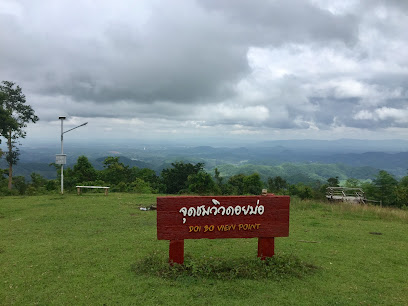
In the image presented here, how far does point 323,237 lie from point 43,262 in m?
7.26

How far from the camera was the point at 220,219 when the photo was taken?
539 cm

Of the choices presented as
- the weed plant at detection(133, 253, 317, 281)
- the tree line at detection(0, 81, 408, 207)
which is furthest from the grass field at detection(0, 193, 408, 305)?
the tree line at detection(0, 81, 408, 207)

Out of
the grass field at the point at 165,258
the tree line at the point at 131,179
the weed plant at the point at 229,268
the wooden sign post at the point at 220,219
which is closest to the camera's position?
the grass field at the point at 165,258

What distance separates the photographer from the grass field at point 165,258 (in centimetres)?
432

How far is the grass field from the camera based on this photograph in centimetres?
432

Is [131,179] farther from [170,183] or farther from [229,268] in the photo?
[229,268]

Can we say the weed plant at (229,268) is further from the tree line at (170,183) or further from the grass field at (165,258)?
the tree line at (170,183)

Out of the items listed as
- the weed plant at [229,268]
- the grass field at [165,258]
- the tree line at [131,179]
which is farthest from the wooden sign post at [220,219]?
the tree line at [131,179]

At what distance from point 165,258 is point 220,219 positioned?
58.1 inches

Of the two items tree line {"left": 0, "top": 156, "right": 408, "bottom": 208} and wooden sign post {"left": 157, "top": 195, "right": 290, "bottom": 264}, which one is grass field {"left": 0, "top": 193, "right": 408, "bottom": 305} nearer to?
wooden sign post {"left": 157, "top": 195, "right": 290, "bottom": 264}

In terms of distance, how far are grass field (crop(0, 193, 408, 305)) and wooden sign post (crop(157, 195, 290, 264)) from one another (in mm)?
496

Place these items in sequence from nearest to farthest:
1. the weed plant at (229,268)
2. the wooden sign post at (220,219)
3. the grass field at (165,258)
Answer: the grass field at (165,258) < the weed plant at (229,268) < the wooden sign post at (220,219)

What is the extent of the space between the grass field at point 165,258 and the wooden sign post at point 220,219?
50 cm

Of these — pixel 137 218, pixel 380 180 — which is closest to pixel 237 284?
pixel 137 218
